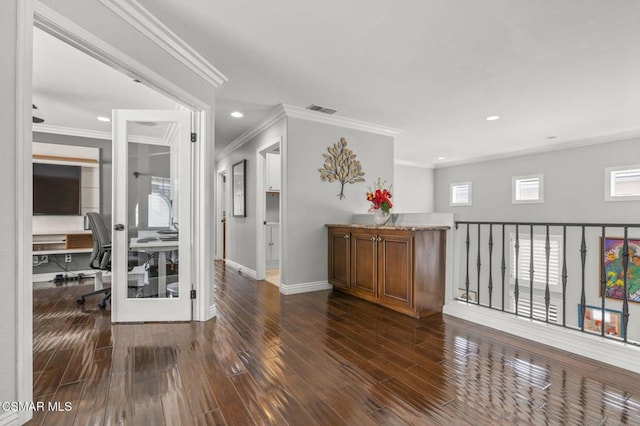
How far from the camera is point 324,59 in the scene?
281 cm

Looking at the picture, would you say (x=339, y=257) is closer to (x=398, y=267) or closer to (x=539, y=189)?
(x=398, y=267)

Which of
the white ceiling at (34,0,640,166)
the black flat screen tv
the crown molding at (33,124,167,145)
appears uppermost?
the white ceiling at (34,0,640,166)

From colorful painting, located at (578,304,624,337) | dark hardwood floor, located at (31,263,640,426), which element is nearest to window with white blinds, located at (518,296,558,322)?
colorful painting, located at (578,304,624,337)

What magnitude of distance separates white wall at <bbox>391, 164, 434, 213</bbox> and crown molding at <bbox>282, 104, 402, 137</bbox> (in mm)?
2941

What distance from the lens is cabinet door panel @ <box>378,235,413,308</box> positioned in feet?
10.4

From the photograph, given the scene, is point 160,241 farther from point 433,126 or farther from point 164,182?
point 433,126

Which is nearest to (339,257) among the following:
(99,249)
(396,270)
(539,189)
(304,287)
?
(304,287)

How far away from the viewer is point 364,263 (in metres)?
3.77

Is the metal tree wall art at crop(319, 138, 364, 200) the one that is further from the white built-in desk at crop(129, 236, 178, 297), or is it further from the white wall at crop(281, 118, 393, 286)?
the white built-in desk at crop(129, 236, 178, 297)

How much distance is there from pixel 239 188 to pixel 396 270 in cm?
351

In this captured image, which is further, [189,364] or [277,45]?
[277,45]

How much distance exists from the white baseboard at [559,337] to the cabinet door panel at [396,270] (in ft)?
1.87

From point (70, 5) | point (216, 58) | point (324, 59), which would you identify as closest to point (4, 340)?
point (70, 5)

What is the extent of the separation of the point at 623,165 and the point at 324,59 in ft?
19.1
